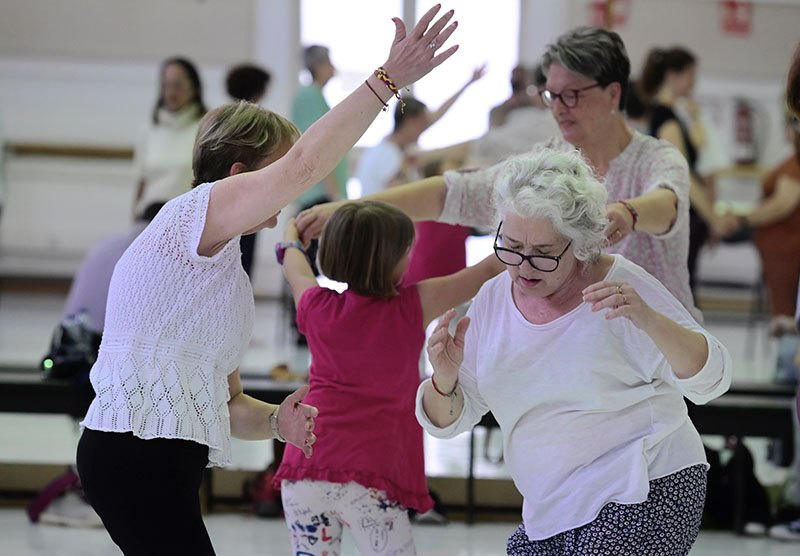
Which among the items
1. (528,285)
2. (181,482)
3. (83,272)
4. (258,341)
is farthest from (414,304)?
(258,341)

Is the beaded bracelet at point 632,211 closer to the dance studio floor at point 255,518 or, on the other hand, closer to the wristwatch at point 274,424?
the wristwatch at point 274,424

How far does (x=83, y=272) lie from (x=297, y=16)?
18.4ft

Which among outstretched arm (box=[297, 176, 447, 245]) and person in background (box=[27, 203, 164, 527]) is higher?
outstretched arm (box=[297, 176, 447, 245])

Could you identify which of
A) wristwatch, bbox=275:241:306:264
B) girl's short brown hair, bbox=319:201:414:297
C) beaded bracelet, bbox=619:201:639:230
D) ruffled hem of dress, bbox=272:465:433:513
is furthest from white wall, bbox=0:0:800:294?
beaded bracelet, bbox=619:201:639:230

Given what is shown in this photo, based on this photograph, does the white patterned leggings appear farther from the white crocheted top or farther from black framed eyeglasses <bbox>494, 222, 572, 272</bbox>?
black framed eyeglasses <bbox>494, 222, 572, 272</bbox>

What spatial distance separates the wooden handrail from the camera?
897 cm

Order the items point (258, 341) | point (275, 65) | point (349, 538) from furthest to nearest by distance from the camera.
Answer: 1. point (275, 65)
2. point (258, 341)
3. point (349, 538)

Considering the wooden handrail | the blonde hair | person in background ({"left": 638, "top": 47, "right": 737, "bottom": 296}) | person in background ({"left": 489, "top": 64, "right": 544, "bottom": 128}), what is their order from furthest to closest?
the wooden handrail
person in background ({"left": 489, "top": 64, "right": 544, "bottom": 128})
person in background ({"left": 638, "top": 47, "right": 737, "bottom": 296})
the blonde hair

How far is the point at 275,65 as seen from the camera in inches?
369

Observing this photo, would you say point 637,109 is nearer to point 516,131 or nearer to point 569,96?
point 516,131

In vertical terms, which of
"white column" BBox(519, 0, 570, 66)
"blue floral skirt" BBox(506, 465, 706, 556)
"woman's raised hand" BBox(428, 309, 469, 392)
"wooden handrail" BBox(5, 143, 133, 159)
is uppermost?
"white column" BBox(519, 0, 570, 66)

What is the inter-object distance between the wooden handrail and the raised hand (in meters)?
7.36

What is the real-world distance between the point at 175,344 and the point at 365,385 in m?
0.80

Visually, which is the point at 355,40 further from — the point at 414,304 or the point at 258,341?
the point at 414,304
